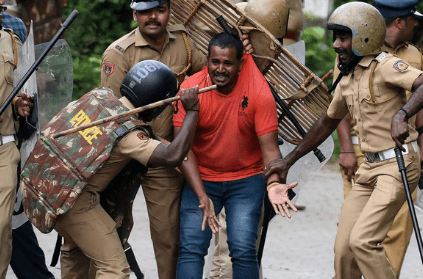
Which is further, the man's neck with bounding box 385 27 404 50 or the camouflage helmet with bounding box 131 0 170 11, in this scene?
the man's neck with bounding box 385 27 404 50

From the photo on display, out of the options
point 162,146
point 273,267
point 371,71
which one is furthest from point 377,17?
point 273,267

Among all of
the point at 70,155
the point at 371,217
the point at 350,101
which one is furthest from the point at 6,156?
the point at 371,217

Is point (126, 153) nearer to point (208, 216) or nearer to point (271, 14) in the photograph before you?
point (208, 216)

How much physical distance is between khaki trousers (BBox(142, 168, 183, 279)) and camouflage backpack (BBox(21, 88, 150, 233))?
2.48 feet

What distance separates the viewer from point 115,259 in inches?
228

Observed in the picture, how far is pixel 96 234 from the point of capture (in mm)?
5766

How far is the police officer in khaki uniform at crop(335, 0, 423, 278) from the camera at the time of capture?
680cm

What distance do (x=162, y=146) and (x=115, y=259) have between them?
70 cm

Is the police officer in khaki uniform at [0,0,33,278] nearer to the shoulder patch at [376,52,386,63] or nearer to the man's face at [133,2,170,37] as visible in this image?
the man's face at [133,2,170,37]

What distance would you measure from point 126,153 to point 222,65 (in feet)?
2.93

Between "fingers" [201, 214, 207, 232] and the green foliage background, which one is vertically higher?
"fingers" [201, 214, 207, 232]

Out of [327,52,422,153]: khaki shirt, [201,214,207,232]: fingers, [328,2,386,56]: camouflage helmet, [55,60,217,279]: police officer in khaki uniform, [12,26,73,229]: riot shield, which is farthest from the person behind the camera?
[12,26,73,229]: riot shield

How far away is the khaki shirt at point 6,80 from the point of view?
21.2 feet

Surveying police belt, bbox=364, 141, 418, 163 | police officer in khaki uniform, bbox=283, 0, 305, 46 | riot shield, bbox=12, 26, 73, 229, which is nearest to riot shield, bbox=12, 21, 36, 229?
riot shield, bbox=12, 26, 73, 229
